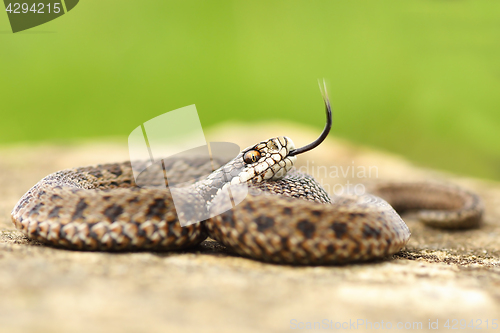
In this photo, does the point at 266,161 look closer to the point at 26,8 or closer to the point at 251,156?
the point at 251,156

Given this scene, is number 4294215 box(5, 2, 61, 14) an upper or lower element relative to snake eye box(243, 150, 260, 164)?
upper

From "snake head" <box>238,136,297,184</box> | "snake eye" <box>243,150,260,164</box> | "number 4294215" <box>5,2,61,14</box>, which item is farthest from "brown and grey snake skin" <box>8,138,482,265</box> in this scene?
"number 4294215" <box>5,2,61,14</box>

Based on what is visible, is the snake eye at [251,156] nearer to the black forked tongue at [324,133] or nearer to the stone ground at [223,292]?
the black forked tongue at [324,133]

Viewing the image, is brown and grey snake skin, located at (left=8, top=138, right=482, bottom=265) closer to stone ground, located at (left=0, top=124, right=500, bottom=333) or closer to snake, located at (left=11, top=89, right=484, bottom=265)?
snake, located at (left=11, top=89, right=484, bottom=265)

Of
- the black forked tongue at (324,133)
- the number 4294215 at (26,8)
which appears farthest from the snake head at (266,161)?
the number 4294215 at (26,8)

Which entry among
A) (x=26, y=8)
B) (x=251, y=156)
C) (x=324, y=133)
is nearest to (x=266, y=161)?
(x=251, y=156)

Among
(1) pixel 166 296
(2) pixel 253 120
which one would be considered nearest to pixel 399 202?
(1) pixel 166 296
